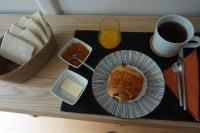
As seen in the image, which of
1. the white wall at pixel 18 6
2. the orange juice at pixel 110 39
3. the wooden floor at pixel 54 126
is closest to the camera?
the orange juice at pixel 110 39

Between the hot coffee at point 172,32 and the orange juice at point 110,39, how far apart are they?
146 mm

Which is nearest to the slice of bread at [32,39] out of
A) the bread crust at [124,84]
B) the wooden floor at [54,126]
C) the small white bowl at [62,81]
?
the small white bowl at [62,81]

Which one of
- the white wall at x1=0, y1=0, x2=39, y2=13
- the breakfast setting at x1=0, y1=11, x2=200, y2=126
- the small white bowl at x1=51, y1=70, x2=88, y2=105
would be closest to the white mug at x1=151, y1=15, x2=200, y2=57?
the breakfast setting at x1=0, y1=11, x2=200, y2=126

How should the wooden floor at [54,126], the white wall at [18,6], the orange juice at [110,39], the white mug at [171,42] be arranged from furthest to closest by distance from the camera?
the wooden floor at [54,126] → the white wall at [18,6] → the orange juice at [110,39] → the white mug at [171,42]

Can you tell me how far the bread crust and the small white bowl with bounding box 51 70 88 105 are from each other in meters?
0.09

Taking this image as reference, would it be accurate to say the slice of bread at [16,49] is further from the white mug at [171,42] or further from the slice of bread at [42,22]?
the white mug at [171,42]

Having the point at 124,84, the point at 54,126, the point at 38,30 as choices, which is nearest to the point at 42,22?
the point at 38,30

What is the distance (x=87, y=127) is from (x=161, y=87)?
0.59 meters

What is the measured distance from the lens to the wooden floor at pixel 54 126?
3.85 ft

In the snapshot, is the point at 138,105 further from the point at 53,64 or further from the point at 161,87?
the point at 53,64

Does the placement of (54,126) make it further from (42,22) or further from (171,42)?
(171,42)

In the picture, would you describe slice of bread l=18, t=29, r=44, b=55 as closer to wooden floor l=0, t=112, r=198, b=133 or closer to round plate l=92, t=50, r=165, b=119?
round plate l=92, t=50, r=165, b=119

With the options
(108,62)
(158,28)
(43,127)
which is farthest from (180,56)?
(43,127)

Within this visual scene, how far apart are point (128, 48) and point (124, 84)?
16 cm
